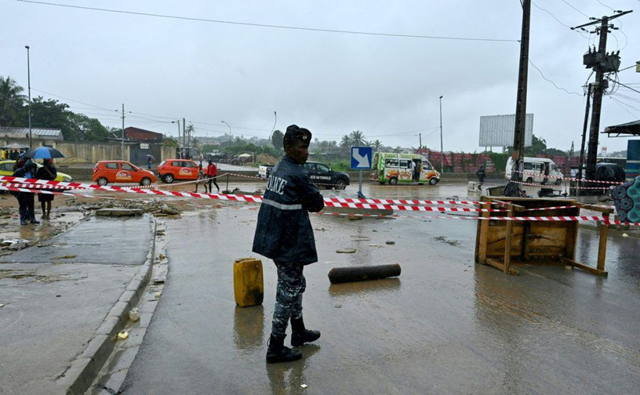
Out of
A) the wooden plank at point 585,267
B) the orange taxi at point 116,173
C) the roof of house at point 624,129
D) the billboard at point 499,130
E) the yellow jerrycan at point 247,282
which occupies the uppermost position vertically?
the billboard at point 499,130

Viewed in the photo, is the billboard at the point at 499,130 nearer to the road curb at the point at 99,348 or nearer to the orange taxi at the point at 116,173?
the orange taxi at the point at 116,173

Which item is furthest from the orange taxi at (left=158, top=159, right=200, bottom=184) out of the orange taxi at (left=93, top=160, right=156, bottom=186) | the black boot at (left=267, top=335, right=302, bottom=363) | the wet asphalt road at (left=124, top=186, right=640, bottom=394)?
the black boot at (left=267, top=335, right=302, bottom=363)

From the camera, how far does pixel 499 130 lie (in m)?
61.2

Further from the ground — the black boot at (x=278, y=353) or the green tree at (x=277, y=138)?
the green tree at (x=277, y=138)

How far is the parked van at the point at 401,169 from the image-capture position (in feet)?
102

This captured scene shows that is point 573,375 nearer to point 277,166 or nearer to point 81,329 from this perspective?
point 277,166

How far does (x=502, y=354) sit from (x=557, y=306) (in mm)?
1987

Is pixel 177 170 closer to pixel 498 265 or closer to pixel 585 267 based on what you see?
pixel 498 265

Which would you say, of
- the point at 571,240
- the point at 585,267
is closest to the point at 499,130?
the point at 571,240

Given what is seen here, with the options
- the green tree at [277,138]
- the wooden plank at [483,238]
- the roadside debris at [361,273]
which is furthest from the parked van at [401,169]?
the green tree at [277,138]

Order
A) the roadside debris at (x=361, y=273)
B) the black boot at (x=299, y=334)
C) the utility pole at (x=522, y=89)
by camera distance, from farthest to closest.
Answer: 1. the utility pole at (x=522, y=89)
2. the roadside debris at (x=361, y=273)
3. the black boot at (x=299, y=334)

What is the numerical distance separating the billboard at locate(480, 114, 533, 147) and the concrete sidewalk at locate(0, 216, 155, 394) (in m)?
59.0

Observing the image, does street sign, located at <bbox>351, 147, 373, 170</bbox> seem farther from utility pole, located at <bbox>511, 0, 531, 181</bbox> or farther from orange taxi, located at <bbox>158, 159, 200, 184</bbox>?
orange taxi, located at <bbox>158, 159, 200, 184</bbox>

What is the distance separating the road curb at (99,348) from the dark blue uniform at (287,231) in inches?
57.9
